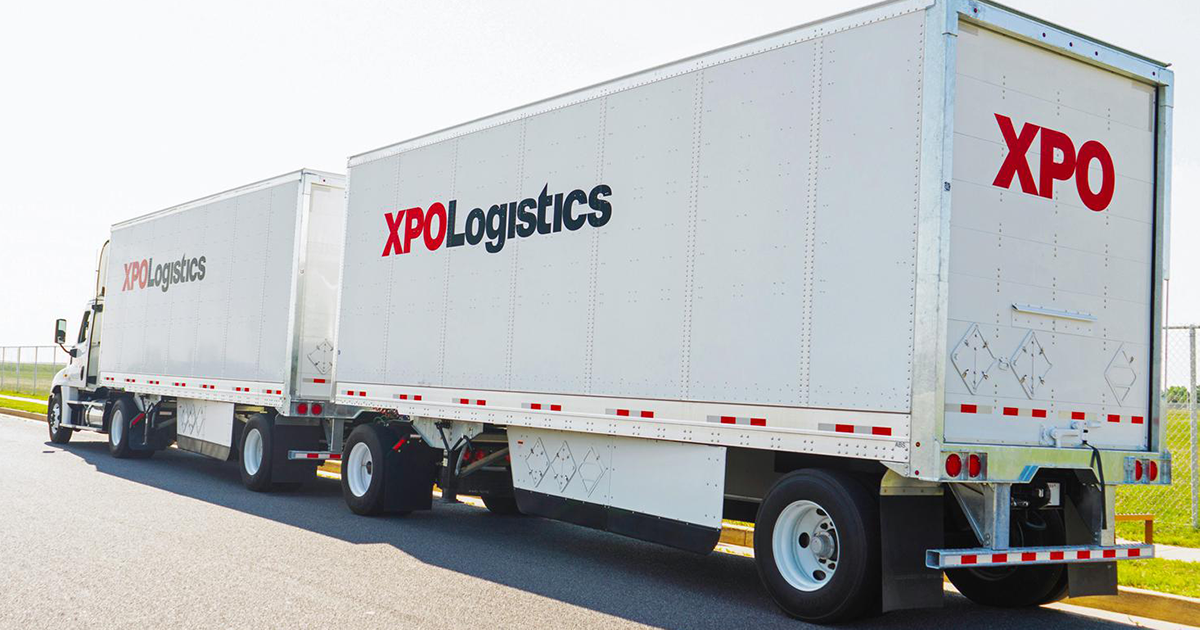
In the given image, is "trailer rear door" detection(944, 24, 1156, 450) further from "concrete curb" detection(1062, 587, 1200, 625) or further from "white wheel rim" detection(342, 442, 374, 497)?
"white wheel rim" detection(342, 442, 374, 497)

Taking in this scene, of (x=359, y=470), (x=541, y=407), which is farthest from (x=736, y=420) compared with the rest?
(x=359, y=470)

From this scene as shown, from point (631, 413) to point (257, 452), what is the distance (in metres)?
7.57

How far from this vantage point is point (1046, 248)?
7352 mm

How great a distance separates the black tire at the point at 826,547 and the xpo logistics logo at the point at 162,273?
452 inches

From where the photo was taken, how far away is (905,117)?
685 cm

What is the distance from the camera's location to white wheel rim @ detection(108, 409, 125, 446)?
18.1 metres

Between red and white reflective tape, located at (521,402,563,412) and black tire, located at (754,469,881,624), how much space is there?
2509mm

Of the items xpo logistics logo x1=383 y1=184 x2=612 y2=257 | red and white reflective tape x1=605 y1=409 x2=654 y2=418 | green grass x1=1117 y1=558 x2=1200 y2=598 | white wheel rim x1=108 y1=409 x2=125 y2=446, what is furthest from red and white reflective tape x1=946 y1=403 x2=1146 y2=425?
white wheel rim x1=108 y1=409 x2=125 y2=446

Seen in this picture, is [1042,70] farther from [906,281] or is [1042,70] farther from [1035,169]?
[906,281]

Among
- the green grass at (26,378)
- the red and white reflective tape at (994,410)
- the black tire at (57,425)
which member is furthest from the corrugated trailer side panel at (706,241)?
the green grass at (26,378)

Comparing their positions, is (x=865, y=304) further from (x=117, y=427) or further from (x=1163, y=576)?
(x=117, y=427)

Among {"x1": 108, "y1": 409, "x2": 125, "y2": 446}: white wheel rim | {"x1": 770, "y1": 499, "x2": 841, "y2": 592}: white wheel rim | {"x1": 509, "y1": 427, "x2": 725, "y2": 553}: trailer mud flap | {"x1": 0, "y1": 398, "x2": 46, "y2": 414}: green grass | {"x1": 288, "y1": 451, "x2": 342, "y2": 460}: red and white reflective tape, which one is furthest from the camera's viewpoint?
{"x1": 0, "y1": 398, "x2": 46, "y2": 414}: green grass

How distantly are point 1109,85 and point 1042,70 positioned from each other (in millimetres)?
767

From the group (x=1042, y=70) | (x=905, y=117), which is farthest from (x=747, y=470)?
(x=1042, y=70)
